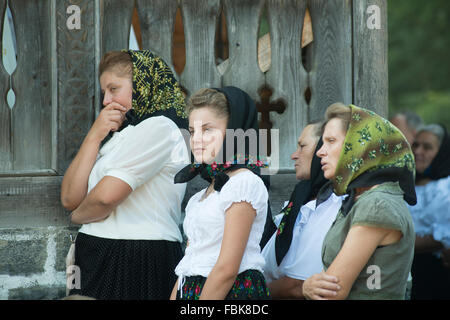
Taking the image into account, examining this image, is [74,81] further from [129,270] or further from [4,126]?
[129,270]

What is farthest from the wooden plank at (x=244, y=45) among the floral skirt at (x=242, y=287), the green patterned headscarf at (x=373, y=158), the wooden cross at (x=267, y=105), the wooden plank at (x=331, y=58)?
the floral skirt at (x=242, y=287)

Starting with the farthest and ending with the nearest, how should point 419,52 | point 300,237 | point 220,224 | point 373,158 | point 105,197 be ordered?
point 419,52 → point 300,237 → point 105,197 → point 220,224 → point 373,158

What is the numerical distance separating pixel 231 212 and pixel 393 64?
45.3 ft

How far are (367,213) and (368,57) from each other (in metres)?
1.76

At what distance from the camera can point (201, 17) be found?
4.00 meters

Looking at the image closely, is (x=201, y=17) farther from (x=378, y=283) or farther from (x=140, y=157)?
(x=378, y=283)

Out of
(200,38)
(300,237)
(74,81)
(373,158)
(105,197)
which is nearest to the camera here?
(373,158)

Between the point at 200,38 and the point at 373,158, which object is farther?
the point at 200,38

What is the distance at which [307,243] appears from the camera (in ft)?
10.2

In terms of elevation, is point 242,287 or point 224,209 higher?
point 224,209

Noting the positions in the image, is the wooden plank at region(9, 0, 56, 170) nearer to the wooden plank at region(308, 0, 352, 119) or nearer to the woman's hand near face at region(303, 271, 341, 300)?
the wooden plank at region(308, 0, 352, 119)

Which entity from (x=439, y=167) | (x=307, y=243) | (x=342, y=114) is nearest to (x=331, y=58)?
(x=439, y=167)

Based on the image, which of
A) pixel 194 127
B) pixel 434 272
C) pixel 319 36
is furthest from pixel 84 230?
pixel 434 272

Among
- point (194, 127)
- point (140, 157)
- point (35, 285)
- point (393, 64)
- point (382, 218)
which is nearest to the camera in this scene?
point (382, 218)
